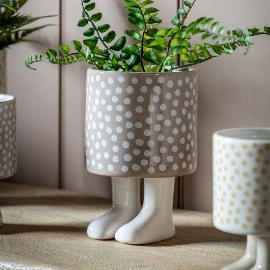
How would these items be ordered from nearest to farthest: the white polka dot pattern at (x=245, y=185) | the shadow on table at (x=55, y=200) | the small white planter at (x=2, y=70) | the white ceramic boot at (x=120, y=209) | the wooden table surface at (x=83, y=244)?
the white polka dot pattern at (x=245, y=185) → the wooden table surface at (x=83, y=244) → the white ceramic boot at (x=120, y=209) → the shadow on table at (x=55, y=200) → the small white planter at (x=2, y=70)

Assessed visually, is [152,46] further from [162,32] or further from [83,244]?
[83,244]

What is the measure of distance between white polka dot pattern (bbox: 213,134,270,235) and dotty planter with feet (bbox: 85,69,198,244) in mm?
158

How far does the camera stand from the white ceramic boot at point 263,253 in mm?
751

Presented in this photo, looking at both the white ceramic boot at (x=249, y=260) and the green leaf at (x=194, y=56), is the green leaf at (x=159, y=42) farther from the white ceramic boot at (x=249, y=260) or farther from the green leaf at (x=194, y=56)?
the white ceramic boot at (x=249, y=260)

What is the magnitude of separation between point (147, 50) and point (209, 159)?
0.20 metres

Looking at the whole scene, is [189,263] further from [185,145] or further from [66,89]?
[66,89]

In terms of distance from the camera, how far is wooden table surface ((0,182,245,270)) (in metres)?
0.82

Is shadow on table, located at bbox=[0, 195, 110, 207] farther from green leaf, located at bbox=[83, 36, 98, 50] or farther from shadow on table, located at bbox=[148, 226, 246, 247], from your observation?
green leaf, located at bbox=[83, 36, 98, 50]

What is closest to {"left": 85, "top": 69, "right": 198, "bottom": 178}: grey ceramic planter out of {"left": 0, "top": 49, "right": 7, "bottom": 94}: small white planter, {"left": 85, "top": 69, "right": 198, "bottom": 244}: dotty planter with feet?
{"left": 85, "top": 69, "right": 198, "bottom": 244}: dotty planter with feet

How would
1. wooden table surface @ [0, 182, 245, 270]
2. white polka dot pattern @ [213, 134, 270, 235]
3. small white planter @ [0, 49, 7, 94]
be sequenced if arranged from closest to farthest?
white polka dot pattern @ [213, 134, 270, 235] → wooden table surface @ [0, 182, 245, 270] → small white planter @ [0, 49, 7, 94]

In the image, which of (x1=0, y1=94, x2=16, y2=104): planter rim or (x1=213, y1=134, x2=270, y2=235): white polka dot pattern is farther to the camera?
(x1=0, y1=94, x2=16, y2=104): planter rim

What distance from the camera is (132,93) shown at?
2.85 feet

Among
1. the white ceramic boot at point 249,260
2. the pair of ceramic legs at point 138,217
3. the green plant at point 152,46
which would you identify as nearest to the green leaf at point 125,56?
the green plant at point 152,46

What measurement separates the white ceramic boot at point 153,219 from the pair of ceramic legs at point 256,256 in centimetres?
17
